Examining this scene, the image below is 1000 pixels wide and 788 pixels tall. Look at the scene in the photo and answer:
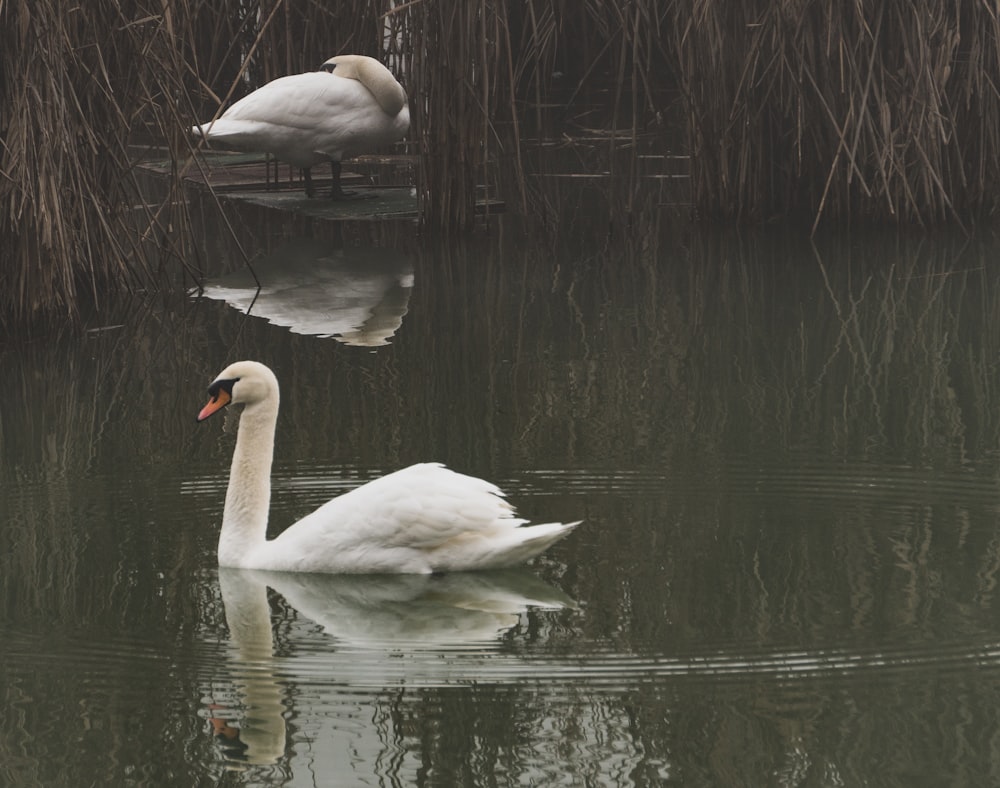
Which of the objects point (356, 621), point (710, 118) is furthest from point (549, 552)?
point (710, 118)

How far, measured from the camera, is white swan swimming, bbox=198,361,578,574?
226 inches

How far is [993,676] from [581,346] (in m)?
4.56

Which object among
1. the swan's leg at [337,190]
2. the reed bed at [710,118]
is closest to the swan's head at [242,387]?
the reed bed at [710,118]

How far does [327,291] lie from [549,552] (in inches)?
208

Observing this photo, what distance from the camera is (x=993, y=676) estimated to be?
4.84 meters

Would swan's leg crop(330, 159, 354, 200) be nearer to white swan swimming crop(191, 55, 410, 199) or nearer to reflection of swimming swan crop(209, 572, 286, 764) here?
white swan swimming crop(191, 55, 410, 199)

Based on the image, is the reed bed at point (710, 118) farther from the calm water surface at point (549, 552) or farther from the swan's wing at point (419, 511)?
the swan's wing at point (419, 511)

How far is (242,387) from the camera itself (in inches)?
248

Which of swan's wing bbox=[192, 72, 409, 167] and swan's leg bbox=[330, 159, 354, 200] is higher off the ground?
swan's wing bbox=[192, 72, 409, 167]

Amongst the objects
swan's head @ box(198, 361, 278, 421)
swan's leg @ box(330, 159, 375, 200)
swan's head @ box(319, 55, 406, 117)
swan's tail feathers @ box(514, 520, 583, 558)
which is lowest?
swan's leg @ box(330, 159, 375, 200)

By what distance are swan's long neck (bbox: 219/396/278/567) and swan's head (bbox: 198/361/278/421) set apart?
0.09 ft

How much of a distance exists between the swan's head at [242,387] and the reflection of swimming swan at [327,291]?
3137 mm

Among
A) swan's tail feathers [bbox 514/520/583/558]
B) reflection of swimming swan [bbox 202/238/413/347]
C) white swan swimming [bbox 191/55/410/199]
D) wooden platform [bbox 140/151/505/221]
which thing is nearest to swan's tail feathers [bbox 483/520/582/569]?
swan's tail feathers [bbox 514/520/583/558]

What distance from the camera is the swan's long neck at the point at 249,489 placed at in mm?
5992
